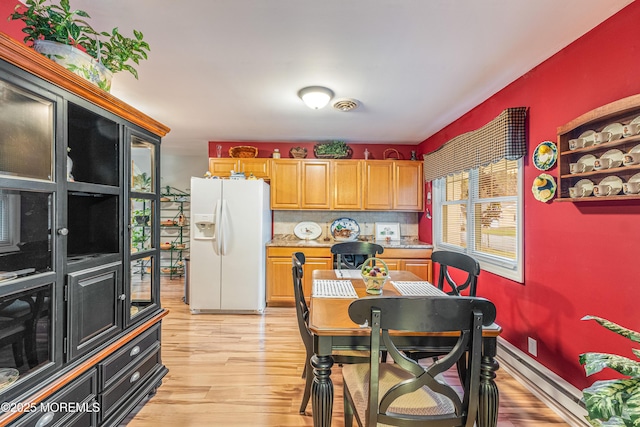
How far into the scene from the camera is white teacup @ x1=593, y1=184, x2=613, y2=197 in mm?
1596

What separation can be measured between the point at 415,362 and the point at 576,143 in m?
1.65

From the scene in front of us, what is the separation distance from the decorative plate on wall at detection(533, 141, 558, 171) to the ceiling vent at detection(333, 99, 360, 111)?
1606 mm

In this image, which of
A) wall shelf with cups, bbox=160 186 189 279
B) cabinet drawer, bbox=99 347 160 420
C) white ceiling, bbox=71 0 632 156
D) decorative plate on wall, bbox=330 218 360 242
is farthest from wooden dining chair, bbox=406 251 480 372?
wall shelf with cups, bbox=160 186 189 279

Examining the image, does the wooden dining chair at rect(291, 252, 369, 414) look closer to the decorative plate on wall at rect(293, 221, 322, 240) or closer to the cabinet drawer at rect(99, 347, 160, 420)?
the cabinet drawer at rect(99, 347, 160, 420)

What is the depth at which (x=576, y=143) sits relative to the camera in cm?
177

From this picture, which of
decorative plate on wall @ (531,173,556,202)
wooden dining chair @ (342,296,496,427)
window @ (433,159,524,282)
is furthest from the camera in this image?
window @ (433,159,524,282)

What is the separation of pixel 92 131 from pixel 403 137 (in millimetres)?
3769

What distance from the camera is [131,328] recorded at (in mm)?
1804

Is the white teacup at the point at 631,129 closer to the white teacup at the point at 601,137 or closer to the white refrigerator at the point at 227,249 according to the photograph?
the white teacup at the point at 601,137

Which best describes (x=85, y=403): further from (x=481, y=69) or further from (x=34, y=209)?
(x=481, y=69)

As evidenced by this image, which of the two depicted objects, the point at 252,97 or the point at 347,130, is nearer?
the point at 252,97

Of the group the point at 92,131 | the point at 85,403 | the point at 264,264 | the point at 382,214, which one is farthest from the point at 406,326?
the point at 382,214

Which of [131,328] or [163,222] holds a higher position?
[163,222]

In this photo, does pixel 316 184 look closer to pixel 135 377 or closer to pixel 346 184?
pixel 346 184
